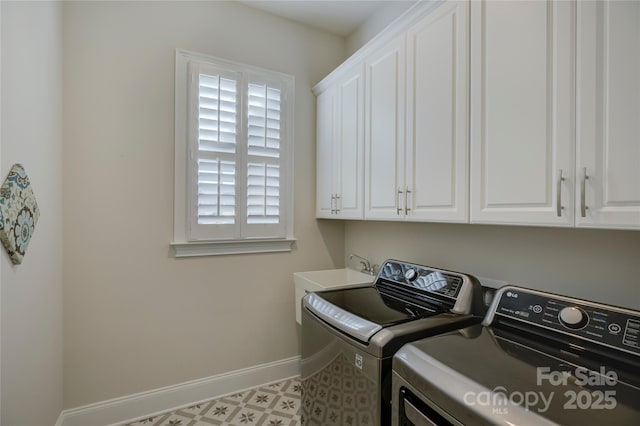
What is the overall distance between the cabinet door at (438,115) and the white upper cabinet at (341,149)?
46cm

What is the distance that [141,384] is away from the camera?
200 centimetres

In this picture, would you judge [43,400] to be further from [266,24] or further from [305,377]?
[266,24]

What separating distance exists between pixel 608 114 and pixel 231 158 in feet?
6.49

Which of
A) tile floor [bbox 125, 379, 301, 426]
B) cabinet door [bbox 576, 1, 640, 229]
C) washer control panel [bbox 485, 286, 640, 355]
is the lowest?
tile floor [bbox 125, 379, 301, 426]

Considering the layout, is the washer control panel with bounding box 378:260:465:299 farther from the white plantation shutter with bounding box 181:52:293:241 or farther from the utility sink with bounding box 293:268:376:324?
the white plantation shutter with bounding box 181:52:293:241

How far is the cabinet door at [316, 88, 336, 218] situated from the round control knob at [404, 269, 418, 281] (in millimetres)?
823

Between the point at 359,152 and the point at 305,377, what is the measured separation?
→ 4.43ft

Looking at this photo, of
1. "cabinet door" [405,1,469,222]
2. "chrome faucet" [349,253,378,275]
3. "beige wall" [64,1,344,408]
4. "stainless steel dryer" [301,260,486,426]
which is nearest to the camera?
"stainless steel dryer" [301,260,486,426]

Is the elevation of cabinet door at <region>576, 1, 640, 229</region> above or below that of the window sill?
above

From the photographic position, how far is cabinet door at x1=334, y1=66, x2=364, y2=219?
2.00m

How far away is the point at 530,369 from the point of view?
0.86m

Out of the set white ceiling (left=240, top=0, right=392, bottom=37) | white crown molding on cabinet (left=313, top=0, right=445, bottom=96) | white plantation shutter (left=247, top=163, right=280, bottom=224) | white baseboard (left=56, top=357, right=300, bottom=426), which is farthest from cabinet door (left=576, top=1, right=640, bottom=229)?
white baseboard (left=56, top=357, right=300, bottom=426)

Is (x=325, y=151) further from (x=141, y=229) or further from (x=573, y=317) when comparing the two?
(x=573, y=317)

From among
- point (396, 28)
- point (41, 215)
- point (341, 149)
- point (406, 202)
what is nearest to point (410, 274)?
point (406, 202)
